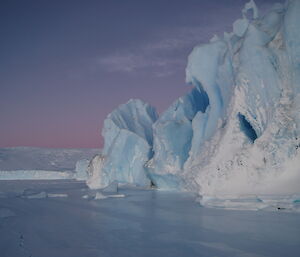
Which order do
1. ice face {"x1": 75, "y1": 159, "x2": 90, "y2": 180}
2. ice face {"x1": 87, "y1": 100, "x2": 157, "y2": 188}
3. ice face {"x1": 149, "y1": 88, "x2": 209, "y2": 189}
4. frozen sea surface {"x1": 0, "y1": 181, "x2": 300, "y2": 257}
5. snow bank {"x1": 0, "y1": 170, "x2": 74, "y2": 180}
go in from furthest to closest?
snow bank {"x1": 0, "y1": 170, "x2": 74, "y2": 180}
ice face {"x1": 75, "y1": 159, "x2": 90, "y2": 180}
ice face {"x1": 87, "y1": 100, "x2": 157, "y2": 188}
ice face {"x1": 149, "y1": 88, "x2": 209, "y2": 189}
frozen sea surface {"x1": 0, "y1": 181, "x2": 300, "y2": 257}

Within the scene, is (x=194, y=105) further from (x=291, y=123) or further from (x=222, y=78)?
(x=291, y=123)

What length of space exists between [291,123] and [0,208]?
877 cm

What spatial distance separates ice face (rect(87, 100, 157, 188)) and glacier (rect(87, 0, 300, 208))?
3.16 m

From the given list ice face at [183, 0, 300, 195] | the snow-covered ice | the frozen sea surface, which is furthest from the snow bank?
the frozen sea surface

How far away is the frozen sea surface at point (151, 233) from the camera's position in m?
5.15

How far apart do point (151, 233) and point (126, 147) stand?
516 inches

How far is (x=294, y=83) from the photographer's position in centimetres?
1030

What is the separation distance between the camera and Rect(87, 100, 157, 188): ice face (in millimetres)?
19297

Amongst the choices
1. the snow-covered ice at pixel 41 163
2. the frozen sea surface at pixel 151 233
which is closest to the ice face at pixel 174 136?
the frozen sea surface at pixel 151 233

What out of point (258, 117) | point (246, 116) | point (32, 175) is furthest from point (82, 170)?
point (258, 117)

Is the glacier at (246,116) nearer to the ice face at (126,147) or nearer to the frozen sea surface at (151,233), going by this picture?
the frozen sea surface at (151,233)

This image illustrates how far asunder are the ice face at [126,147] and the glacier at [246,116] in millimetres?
3162

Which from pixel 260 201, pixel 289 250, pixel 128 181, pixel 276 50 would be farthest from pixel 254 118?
pixel 128 181

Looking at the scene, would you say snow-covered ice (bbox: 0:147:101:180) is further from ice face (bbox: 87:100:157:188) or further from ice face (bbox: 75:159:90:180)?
ice face (bbox: 87:100:157:188)
